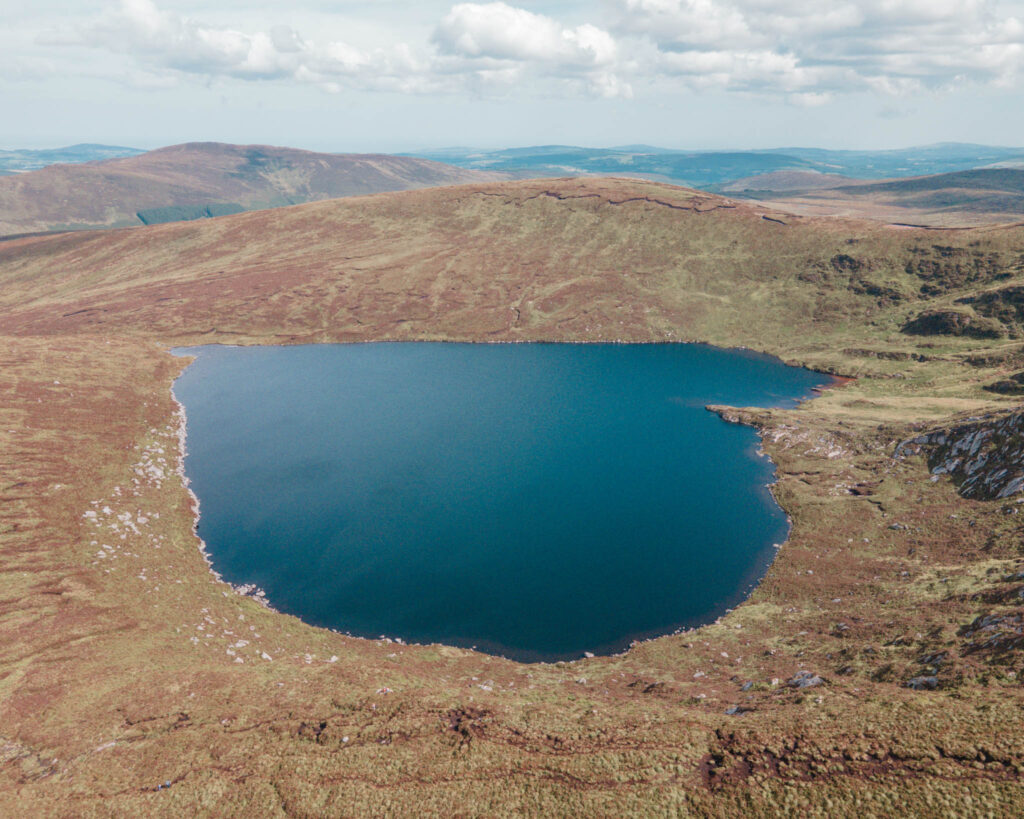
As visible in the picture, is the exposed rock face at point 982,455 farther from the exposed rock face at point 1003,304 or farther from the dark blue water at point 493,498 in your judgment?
the exposed rock face at point 1003,304

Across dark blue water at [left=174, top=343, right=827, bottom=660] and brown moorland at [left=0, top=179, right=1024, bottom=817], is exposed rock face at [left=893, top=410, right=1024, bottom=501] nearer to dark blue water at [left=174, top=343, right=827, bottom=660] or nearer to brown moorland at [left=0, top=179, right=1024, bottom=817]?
brown moorland at [left=0, top=179, right=1024, bottom=817]

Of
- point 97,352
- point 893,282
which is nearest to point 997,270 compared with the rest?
point 893,282

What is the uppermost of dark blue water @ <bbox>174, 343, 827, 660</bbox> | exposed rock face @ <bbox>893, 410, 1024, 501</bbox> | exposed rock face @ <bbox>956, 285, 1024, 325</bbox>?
exposed rock face @ <bbox>956, 285, 1024, 325</bbox>

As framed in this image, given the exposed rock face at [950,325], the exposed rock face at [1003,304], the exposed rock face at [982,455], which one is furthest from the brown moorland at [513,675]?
the exposed rock face at [1003,304]

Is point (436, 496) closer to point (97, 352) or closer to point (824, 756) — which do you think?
point (824, 756)

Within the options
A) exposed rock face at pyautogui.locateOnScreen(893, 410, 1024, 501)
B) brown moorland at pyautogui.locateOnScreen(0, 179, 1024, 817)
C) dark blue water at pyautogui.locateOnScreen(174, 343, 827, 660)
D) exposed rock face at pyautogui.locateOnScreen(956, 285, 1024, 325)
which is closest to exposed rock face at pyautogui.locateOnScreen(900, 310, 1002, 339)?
exposed rock face at pyautogui.locateOnScreen(956, 285, 1024, 325)
